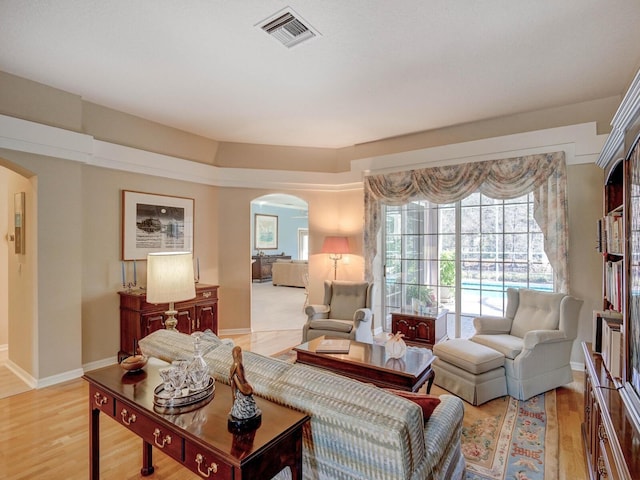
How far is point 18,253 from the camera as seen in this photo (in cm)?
364

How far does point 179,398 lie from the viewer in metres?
1.48

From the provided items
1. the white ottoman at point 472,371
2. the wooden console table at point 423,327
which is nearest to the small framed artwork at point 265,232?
the wooden console table at point 423,327

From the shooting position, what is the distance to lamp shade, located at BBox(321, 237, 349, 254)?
5346mm

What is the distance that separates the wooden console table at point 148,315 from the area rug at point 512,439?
10.8 ft

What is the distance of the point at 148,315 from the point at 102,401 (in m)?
2.32

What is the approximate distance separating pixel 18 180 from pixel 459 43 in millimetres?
4598

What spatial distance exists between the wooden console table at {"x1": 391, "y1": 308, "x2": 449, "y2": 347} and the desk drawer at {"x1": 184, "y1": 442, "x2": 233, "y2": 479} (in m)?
3.67

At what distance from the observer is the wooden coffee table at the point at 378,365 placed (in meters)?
2.69

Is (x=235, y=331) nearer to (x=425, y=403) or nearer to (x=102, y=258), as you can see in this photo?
(x=102, y=258)

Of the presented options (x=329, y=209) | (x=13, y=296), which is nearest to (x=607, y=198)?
(x=329, y=209)

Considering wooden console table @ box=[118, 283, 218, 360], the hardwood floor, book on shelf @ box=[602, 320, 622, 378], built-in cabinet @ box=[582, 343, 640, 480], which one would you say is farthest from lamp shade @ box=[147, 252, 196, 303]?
book on shelf @ box=[602, 320, 622, 378]

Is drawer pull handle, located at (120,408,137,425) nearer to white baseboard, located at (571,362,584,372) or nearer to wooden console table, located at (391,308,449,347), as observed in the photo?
wooden console table, located at (391,308,449,347)

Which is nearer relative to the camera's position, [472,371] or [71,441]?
[71,441]

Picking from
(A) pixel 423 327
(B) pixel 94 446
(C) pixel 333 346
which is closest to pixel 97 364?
(B) pixel 94 446
